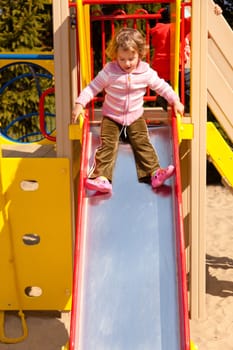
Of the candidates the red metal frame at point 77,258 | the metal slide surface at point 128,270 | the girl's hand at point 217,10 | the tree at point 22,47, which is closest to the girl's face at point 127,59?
the red metal frame at point 77,258

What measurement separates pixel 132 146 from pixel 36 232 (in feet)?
4.10

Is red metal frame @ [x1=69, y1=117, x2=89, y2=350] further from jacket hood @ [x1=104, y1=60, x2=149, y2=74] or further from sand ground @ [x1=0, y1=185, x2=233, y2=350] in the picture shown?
sand ground @ [x1=0, y1=185, x2=233, y2=350]

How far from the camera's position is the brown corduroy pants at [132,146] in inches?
171

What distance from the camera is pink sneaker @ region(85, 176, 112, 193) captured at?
425cm

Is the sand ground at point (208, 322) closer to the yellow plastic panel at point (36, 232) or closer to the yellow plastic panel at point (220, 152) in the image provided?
the yellow plastic panel at point (36, 232)

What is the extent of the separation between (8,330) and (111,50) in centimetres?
248

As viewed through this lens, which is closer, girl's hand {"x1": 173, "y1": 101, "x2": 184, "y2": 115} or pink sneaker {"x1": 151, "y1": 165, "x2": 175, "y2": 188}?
pink sneaker {"x1": 151, "y1": 165, "x2": 175, "y2": 188}

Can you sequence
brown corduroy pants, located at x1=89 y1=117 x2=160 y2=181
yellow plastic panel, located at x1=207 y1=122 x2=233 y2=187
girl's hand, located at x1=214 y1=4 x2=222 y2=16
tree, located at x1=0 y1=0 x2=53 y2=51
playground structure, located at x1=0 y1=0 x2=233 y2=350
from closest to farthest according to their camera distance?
brown corduroy pants, located at x1=89 y1=117 x2=160 y2=181, playground structure, located at x1=0 y1=0 x2=233 y2=350, girl's hand, located at x1=214 y1=4 x2=222 y2=16, yellow plastic panel, located at x1=207 y1=122 x2=233 y2=187, tree, located at x1=0 y1=0 x2=53 y2=51

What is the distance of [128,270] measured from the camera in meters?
3.94

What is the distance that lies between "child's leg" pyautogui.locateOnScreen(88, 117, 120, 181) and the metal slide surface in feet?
0.33

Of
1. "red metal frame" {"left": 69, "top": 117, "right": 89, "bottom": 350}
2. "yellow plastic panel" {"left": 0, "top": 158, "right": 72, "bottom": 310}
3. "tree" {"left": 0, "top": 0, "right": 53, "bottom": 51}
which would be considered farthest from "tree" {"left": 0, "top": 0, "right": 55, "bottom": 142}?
"red metal frame" {"left": 69, "top": 117, "right": 89, "bottom": 350}

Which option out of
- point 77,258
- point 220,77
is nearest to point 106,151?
point 77,258

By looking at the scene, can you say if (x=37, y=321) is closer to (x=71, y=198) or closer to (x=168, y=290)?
(x=71, y=198)

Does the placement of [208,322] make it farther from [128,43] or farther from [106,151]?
[128,43]
